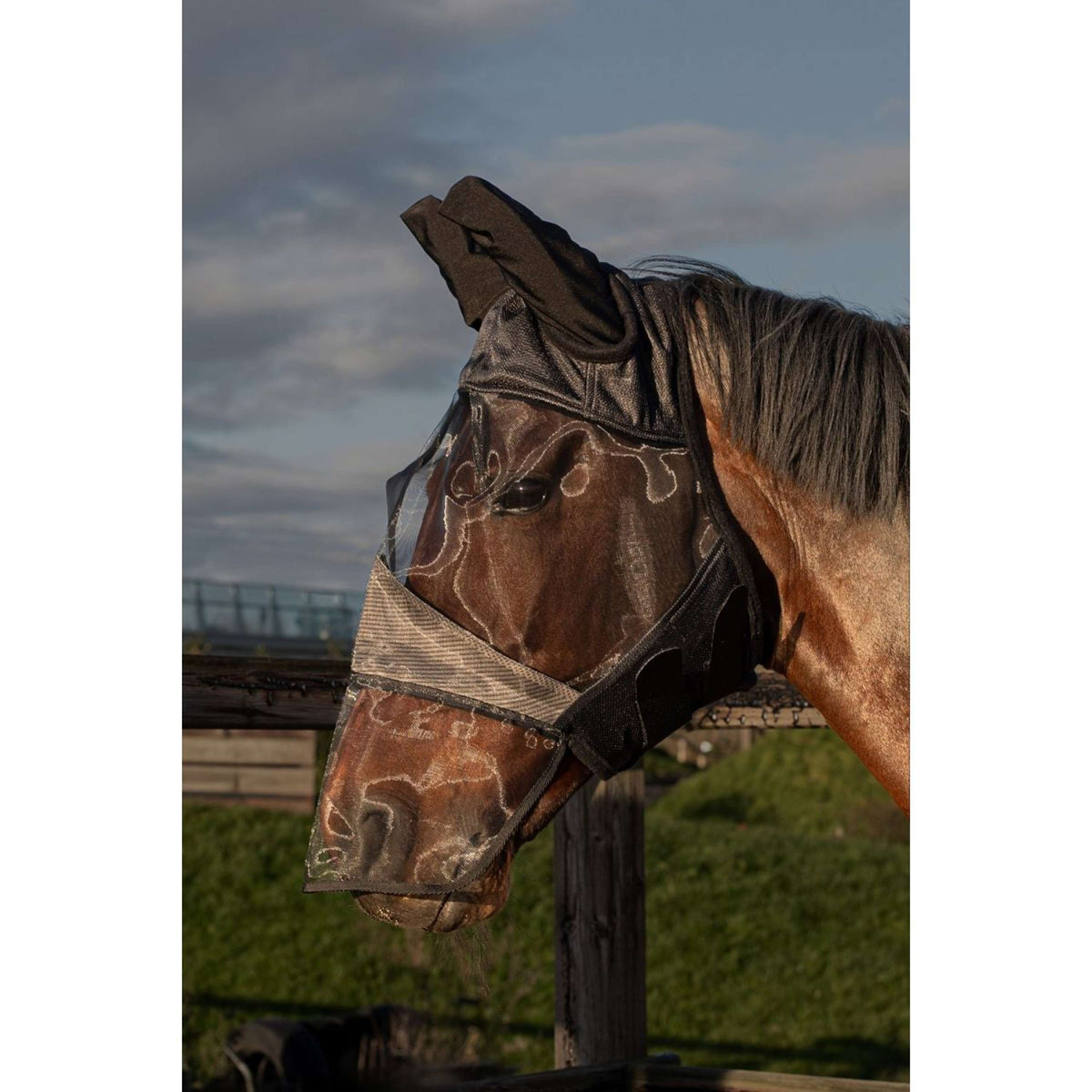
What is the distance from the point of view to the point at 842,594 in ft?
5.54

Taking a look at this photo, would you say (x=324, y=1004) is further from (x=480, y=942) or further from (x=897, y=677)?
(x=897, y=677)

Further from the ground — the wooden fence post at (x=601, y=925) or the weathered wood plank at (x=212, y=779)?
the wooden fence post at (x=601, y=925)

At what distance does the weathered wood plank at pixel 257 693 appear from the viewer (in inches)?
122

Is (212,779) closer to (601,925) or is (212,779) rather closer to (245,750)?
(245,750)

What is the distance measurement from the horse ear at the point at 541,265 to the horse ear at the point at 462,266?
81 mm

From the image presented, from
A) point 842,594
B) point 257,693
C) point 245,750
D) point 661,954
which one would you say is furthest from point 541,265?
point 245,750

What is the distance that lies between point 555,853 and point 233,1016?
4.33 meters

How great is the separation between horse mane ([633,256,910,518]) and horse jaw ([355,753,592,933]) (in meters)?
0.50

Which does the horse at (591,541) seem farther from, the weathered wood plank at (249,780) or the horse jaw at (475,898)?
the weathered wood plank at (249,780)

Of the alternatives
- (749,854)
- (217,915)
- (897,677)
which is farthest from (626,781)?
(749,854)

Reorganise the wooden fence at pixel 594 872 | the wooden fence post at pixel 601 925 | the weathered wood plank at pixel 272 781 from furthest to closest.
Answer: the weathered wood plank at pixel 272 781 → the wooden fence post at pixel 601 925 → the wooden fence at pixel 594 872

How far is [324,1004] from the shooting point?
7.41 m

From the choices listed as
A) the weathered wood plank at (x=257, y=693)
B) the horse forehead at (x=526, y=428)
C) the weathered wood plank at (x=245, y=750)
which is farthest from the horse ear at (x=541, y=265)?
the weathered wood plank at (x=245, y=750)

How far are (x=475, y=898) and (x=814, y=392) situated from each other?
0.81 metres
